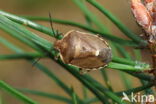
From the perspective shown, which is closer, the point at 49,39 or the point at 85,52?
the point at 85,52

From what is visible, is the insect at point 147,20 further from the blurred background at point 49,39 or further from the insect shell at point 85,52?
the blurred background at point 49,39

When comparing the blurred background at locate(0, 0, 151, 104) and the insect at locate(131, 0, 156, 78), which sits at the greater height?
the insect at locate(131, 0, 156, 78)

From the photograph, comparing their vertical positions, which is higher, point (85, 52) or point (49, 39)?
point (85, 52)

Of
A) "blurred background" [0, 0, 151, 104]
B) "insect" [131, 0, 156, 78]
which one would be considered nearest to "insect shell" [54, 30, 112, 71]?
"insect" [131, 0, 156, 78]

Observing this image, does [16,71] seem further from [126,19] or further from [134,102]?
[134,102]

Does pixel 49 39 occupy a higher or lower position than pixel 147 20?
Answer: lower

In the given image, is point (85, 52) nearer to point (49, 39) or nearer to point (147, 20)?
point (147, 20)

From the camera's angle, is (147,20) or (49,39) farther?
(49,39)

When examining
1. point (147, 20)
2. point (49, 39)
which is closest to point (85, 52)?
point (147, 20)

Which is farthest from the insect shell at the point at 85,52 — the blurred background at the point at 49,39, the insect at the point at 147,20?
the blurred background at the point at 49,39

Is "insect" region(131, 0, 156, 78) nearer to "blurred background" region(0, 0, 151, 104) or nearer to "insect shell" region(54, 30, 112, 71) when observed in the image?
"insect shell" region(54, 30, 112, 71)
